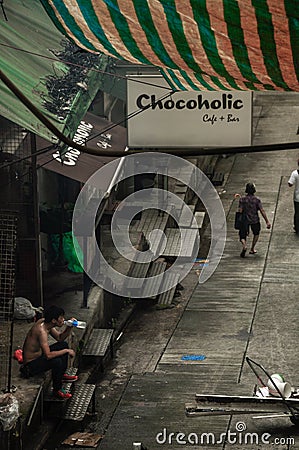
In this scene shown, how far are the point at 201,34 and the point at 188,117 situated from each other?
32.9 ft

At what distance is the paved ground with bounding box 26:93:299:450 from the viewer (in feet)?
43.2

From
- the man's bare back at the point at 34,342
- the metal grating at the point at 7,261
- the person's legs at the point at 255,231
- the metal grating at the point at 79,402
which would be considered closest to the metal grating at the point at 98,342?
the metal grating at the point at 79,402

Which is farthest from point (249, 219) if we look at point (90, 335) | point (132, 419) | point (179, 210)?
point (132, 419)

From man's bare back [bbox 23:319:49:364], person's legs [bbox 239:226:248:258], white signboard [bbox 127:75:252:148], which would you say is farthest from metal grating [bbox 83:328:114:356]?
person's legs [bbox 239:226:248:258]

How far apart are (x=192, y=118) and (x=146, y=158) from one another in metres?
3.83

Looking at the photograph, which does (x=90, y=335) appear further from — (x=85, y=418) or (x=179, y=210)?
(x=179, y=210)

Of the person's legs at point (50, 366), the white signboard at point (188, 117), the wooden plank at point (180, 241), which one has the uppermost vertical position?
the white signboard at point (188, 117)

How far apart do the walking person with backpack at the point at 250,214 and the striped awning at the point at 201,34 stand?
483 inches

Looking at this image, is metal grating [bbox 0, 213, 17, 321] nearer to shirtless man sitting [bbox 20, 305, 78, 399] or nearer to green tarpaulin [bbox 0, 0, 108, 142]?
shirtless man sitting [bbox 20, 305, 78, 399]

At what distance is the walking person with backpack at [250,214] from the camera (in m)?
18.8

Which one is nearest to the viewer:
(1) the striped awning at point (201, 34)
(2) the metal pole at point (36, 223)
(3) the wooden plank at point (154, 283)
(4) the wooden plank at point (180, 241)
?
(1) the striped awning at point (201, 34)

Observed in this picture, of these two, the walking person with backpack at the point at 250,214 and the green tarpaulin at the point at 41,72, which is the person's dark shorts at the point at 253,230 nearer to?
the walking person with backpack at the point at 250,214

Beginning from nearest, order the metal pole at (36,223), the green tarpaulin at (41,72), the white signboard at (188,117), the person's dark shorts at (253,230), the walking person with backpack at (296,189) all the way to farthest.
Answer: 1. the green tarpaulin at (41,72)
2. the metal pole at (36,223)
3. the white signboard at (188,117)
4. the person's dark shorts at (253,230)
5. the walking person with backpack at (296,189)

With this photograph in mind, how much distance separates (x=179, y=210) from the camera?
20000 mm
